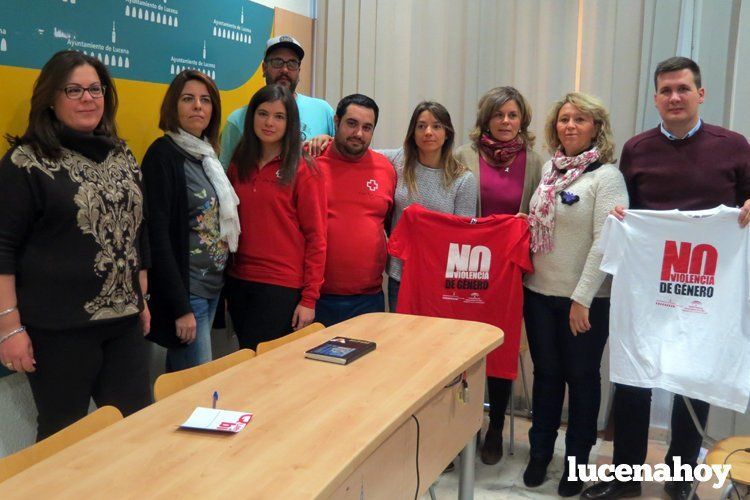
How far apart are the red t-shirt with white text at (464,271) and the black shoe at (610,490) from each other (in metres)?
0.57

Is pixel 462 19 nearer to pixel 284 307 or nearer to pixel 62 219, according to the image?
pixel 284 307

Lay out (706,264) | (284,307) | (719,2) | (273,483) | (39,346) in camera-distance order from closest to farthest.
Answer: (273,483)
(39,346)
(706,264)
(284,307)
(719,2)

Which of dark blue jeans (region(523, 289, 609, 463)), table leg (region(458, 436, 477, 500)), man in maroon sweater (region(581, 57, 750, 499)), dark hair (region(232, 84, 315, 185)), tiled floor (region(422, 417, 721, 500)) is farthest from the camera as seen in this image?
tiled floor (region(422, 417, 721, 500))

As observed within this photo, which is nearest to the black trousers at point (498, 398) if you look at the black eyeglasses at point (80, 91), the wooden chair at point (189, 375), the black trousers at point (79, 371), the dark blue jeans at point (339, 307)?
the dark blue jeans at point (339, 307)

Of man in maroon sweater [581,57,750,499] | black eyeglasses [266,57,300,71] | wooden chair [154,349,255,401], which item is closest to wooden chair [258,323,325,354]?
wooden chair [154,349,255,401]

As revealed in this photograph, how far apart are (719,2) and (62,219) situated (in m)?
3.04

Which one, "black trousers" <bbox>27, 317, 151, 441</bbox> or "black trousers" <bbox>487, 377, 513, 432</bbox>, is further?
"black trousers" <bbox>487, 377, 513, 432</bbox>

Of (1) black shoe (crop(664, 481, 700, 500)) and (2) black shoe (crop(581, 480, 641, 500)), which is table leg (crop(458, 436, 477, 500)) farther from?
(1) black shoe (crop(664, 481, 700, 500))

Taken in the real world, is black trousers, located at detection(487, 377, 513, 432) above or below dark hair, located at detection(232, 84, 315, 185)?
below

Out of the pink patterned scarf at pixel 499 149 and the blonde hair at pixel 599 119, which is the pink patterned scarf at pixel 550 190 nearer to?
the blonde hair at pixel 599 119

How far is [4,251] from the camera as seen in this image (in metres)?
1.78

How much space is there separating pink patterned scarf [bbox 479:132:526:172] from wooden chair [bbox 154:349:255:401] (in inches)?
59.9

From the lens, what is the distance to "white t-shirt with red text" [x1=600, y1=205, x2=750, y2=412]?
2.35 m

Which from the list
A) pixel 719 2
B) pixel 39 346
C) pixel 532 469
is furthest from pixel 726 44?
pixel 39 346
